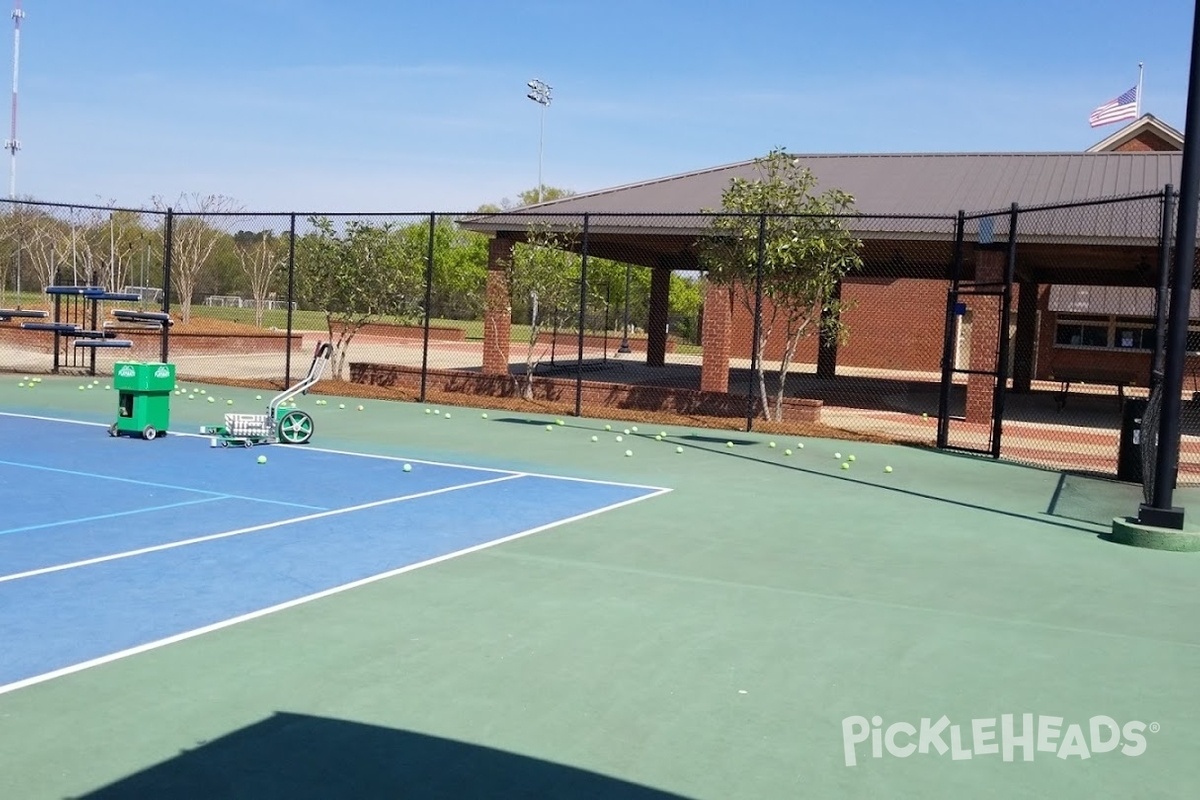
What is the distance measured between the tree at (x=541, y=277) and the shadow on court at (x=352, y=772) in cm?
1416

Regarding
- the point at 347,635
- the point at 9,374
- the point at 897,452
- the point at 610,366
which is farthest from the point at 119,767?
the point at 610,366

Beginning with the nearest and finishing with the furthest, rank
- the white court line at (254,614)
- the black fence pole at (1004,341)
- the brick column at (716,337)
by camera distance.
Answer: the white court line at (254,614)
the black fence pole at (1004,341)
the brick column at (716,337)

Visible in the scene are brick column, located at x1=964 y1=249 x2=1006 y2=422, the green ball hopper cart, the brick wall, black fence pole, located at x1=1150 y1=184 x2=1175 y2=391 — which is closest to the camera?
black fence pole, located at x1=1150 y1=184 x2=1175 y2=391

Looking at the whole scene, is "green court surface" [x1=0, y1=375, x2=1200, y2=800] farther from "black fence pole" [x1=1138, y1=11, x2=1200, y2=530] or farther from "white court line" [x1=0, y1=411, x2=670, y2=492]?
"white court line" [x1=0, y1=411, x2=670, y2=492]

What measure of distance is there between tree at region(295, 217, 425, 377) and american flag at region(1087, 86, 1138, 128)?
58.7 ft

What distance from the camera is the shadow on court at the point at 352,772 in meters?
3.53

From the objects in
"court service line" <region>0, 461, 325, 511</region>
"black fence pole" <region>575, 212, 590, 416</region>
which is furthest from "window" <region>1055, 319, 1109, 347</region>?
"court service line" <region>0, 461, 325, 511</region>

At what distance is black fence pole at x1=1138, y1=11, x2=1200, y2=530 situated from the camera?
8.26 metres

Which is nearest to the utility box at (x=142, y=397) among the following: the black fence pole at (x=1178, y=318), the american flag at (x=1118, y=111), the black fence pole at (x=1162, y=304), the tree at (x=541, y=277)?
the tree at (x=541, y=277)

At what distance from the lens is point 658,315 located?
30891 millimetres

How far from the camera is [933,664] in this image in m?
5.12

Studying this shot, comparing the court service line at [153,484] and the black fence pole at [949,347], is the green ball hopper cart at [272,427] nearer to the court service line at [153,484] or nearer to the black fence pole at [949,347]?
the court service line at [153,484]

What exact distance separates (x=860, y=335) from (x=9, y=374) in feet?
88.1

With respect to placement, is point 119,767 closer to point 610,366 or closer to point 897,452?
point 897,452
